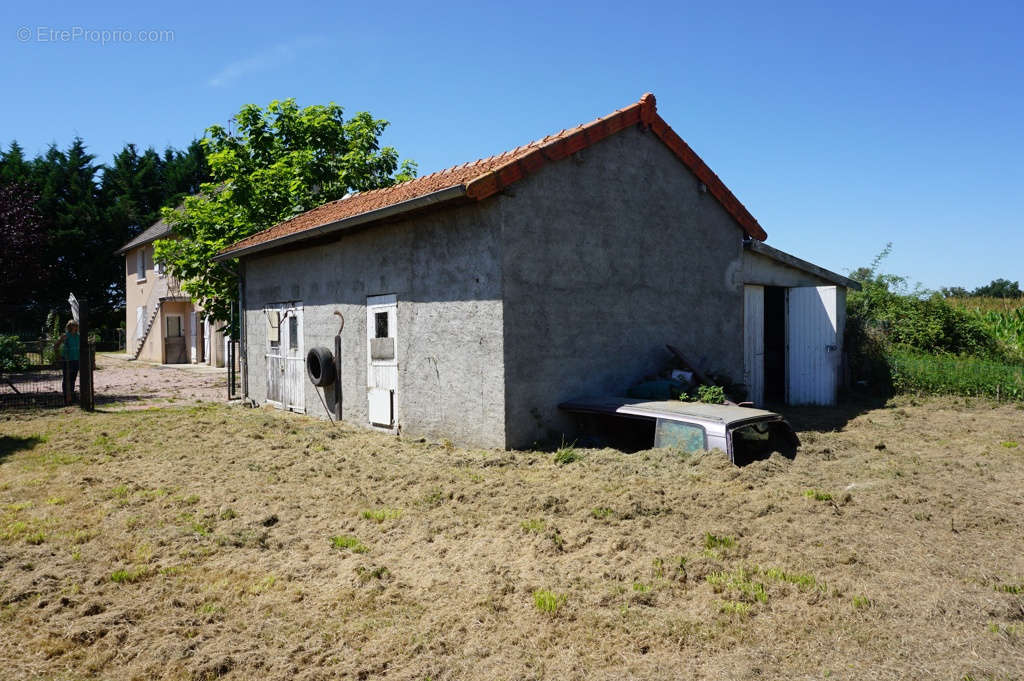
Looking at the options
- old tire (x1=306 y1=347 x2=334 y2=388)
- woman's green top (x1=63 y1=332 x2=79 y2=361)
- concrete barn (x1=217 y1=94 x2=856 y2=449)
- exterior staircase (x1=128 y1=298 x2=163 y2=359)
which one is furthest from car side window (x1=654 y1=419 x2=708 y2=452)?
exterior staircase (x1=128 y1=298 x2=163 y2=359)

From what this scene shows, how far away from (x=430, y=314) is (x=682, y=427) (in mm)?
3543

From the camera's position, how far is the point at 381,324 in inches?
390

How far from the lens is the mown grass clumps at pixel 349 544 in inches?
198

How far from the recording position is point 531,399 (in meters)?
8.27

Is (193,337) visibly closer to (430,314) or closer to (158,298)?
(158,298)

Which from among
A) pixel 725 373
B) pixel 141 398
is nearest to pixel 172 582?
pixel 725 373

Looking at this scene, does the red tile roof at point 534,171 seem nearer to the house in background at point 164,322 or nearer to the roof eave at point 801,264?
the roof eave at point 801,264

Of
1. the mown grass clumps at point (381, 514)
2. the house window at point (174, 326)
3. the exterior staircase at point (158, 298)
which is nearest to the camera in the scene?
the mown grass clumps at point (381, 514)

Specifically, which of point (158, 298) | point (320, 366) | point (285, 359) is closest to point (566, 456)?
point (320, 366)

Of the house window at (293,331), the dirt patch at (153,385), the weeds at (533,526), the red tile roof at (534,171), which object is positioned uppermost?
the red tile roof at (534,171)

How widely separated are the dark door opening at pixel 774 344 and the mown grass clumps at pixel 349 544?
10980 millimetres

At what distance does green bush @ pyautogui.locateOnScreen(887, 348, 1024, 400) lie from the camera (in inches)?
486

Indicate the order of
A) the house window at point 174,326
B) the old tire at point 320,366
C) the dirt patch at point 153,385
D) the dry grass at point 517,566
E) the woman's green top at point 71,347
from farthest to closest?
the house window at point 174,326
the dirt patch at point 153,385
the woman's green top at point 71,347
the old tire at point 320,366
the dry grass at point 517,566

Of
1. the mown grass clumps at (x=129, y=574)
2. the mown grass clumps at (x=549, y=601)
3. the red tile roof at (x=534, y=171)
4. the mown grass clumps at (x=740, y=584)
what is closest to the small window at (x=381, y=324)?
the red tile roof at (x=534, y=171)
